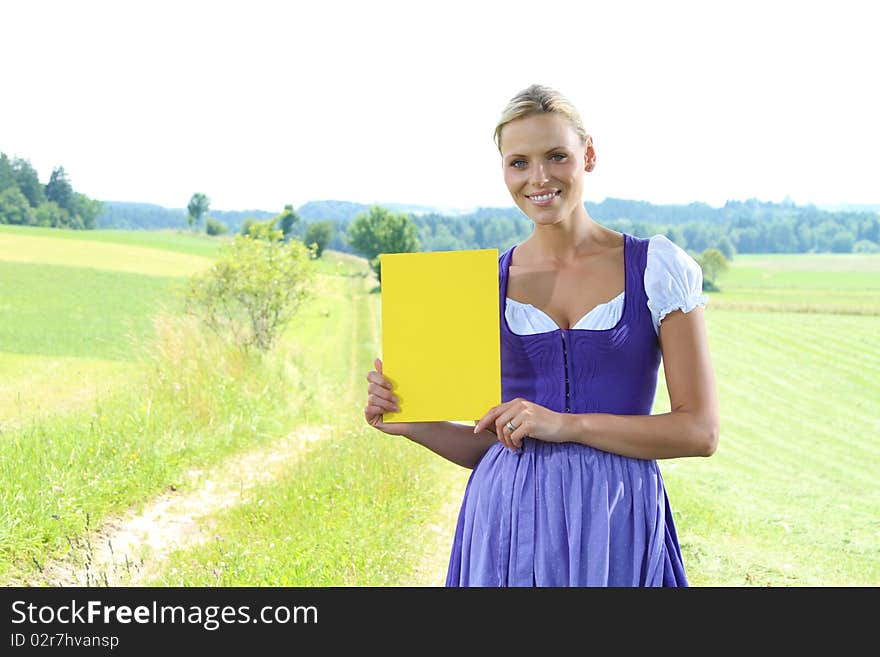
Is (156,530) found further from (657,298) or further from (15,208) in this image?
(657,298)

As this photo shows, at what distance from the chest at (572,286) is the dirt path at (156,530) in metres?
2.36

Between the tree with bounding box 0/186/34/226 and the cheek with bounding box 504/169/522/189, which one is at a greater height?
the tree with bounding box 0/186/34/226

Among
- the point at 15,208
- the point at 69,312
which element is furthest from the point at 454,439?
the point at 15,208

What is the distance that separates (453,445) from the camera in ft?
4.15

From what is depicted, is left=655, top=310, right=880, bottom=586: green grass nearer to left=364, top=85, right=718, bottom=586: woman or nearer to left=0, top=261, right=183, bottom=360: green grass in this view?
left=364, top=85, right=718, bottom=586: woman

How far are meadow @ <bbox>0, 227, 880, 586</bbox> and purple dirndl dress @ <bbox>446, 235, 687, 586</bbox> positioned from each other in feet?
7.69

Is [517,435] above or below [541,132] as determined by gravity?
below

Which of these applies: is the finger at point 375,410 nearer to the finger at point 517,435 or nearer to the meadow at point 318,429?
the finger at point 517,435

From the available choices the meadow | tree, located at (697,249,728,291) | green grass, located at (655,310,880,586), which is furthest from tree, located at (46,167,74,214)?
tree, located at (697,249,728,291)

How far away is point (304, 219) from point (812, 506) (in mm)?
4007

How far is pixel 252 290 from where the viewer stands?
19.9ft

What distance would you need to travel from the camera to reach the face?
1.13 meters

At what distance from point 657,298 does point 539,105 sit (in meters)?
0.29

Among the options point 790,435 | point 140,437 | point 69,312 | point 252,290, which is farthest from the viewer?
point 252,290
